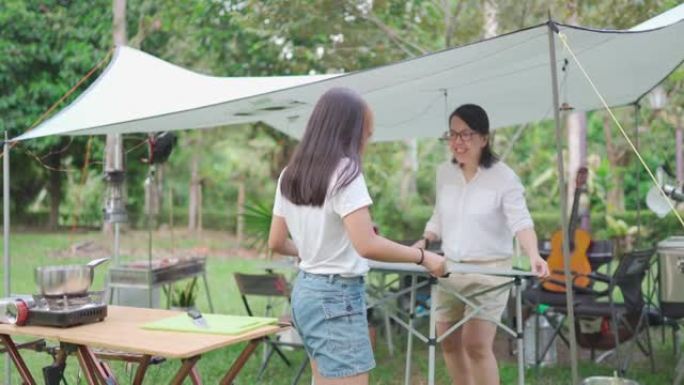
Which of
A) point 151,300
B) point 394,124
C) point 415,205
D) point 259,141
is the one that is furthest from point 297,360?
point 259,141

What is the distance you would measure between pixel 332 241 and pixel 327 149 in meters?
0.26

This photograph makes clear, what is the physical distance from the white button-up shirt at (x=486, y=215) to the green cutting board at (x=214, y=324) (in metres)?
1.03

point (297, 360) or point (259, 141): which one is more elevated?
point (259, 141)

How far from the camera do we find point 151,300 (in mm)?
5094

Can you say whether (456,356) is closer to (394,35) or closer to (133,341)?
(133,341)

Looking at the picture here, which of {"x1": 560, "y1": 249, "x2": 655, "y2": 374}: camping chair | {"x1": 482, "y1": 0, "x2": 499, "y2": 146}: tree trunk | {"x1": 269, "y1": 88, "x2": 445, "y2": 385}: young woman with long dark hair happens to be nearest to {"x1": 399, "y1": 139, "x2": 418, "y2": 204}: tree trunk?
{"x1": 482, "y1": 0, "x2": 499, "y2": 146}: tree trunk

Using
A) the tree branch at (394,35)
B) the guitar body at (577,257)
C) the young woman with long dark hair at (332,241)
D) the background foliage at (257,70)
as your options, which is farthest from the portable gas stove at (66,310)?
the tree branch at (394,35)

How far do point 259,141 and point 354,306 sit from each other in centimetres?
1447

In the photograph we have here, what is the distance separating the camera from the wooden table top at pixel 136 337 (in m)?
2.07

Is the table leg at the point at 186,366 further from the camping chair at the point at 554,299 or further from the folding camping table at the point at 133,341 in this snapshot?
the camping chair at the point at 554,299

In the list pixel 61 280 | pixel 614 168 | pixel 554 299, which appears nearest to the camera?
pixel 61 280

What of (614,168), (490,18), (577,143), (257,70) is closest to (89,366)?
(490,18)

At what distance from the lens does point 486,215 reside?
3070 mm

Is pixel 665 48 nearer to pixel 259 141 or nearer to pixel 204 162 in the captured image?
pixel 259 141
